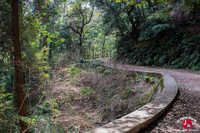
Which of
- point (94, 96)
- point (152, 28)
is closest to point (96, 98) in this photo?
point (94, 96)

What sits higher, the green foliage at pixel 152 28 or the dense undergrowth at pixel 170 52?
the green foliage at pixel 152 28

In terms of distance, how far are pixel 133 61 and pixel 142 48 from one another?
5.63ft

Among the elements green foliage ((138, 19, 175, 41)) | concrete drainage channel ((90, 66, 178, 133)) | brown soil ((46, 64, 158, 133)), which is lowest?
brown soil ((46, 64, 158, 133))

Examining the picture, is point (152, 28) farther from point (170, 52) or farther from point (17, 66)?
point (17, 66)

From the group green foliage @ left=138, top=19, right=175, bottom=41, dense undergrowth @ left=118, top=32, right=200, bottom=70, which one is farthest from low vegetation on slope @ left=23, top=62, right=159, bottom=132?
green foliage @ left=138, top=19, right=175, bottom=41

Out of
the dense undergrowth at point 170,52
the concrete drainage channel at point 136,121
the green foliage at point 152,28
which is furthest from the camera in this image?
the green foliage at point 152,28

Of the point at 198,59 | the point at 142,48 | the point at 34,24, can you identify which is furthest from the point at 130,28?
the point at 34,24

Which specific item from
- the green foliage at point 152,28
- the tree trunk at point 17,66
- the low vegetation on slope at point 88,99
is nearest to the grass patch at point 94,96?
the low vegetation on slope at point 88,99

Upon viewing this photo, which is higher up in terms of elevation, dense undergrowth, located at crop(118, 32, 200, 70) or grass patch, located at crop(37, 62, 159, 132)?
dense undergrowth, located at crop(118, 32, 200, 70)

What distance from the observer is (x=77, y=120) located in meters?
3.71

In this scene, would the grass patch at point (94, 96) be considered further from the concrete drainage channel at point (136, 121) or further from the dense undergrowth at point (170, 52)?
the dense undergrowth at point (170, 52)

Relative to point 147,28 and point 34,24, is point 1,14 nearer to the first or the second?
point 34,24

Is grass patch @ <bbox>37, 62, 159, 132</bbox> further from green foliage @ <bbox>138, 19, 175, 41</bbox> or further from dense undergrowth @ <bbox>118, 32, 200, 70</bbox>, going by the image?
green foliage @ <bbox>138, 19, 175, 41</bbox>

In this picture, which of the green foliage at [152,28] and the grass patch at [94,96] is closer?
the grass patch at [94,96]
